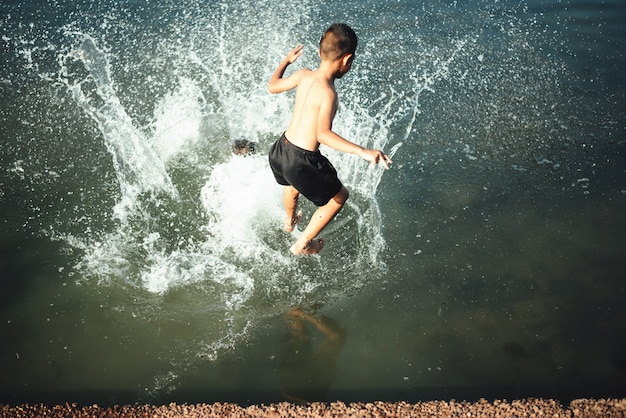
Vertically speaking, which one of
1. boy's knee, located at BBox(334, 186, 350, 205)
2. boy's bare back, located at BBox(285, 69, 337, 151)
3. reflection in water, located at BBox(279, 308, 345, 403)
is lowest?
reflection in water, located at BBox(279, 308, 345, 403)

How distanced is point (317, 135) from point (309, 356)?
61.7 inches

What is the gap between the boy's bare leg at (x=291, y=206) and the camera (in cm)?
418

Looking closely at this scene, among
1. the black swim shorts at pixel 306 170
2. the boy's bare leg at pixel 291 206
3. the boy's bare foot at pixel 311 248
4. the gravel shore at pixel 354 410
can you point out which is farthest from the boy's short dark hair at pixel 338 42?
the gravel shore at pixel 354 410

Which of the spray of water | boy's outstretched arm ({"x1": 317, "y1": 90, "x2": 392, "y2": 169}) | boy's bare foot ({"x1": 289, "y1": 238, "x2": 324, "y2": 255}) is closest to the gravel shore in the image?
the spray of water

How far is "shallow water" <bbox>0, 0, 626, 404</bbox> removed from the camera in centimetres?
374

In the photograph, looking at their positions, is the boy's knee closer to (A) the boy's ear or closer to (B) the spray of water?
(B) the spray of water

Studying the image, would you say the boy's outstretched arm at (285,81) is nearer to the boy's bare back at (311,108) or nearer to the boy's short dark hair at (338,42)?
the boy's bare back at (311,108)

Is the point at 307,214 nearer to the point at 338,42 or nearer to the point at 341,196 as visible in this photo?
the point at 341,196

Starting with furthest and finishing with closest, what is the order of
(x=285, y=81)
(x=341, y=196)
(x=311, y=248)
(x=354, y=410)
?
1. (x=311, y=248)
2. (x=341, y=196)
3. (x=285, y=81)
4. (x=354, y=410)

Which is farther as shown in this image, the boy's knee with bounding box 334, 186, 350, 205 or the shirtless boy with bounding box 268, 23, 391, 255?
the boy's knee with bounding box 334, 186, 350, 205

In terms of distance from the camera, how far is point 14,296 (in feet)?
13.5

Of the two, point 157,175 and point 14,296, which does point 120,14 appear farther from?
point 14,296

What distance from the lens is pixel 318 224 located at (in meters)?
4.02

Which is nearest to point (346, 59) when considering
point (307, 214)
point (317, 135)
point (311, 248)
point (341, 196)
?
point (317, 135)
